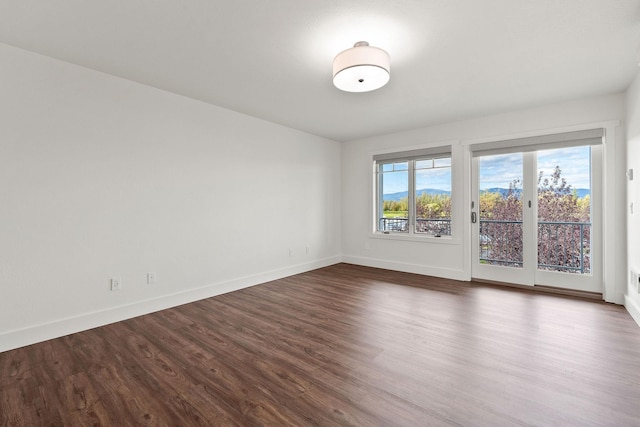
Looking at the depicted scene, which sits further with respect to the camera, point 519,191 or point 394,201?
point 394,201

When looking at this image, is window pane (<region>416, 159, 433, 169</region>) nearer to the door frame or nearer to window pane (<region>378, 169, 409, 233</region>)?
window pane (<region>378, 169, 409, 233</region>)

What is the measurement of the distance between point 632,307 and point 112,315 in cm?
526

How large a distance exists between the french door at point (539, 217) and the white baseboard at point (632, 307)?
0.44 meters

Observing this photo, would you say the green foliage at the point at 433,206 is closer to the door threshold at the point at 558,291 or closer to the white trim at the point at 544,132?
the white trim at the point at 544,132

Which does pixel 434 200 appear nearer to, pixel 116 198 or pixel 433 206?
pixel 433 206

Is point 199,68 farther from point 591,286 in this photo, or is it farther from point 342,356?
point 591,286

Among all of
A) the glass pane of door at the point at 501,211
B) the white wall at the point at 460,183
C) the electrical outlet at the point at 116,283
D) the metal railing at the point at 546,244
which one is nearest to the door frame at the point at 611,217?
the white wall at the point at 460,183

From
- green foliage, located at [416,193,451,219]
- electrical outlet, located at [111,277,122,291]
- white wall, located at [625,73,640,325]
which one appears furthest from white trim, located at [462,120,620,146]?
electrical outlet, located at [111,277,122,291]

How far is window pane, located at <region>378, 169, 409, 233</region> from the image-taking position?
17.3 feet

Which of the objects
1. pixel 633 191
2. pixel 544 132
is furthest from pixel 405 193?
pixel 633 191

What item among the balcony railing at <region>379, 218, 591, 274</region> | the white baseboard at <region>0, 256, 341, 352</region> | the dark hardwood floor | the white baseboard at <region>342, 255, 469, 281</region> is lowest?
the dark hardwood floor

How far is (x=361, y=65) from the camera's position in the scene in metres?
2.26

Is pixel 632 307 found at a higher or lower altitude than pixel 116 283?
lower

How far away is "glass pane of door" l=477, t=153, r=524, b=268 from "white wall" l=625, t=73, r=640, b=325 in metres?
1.08
